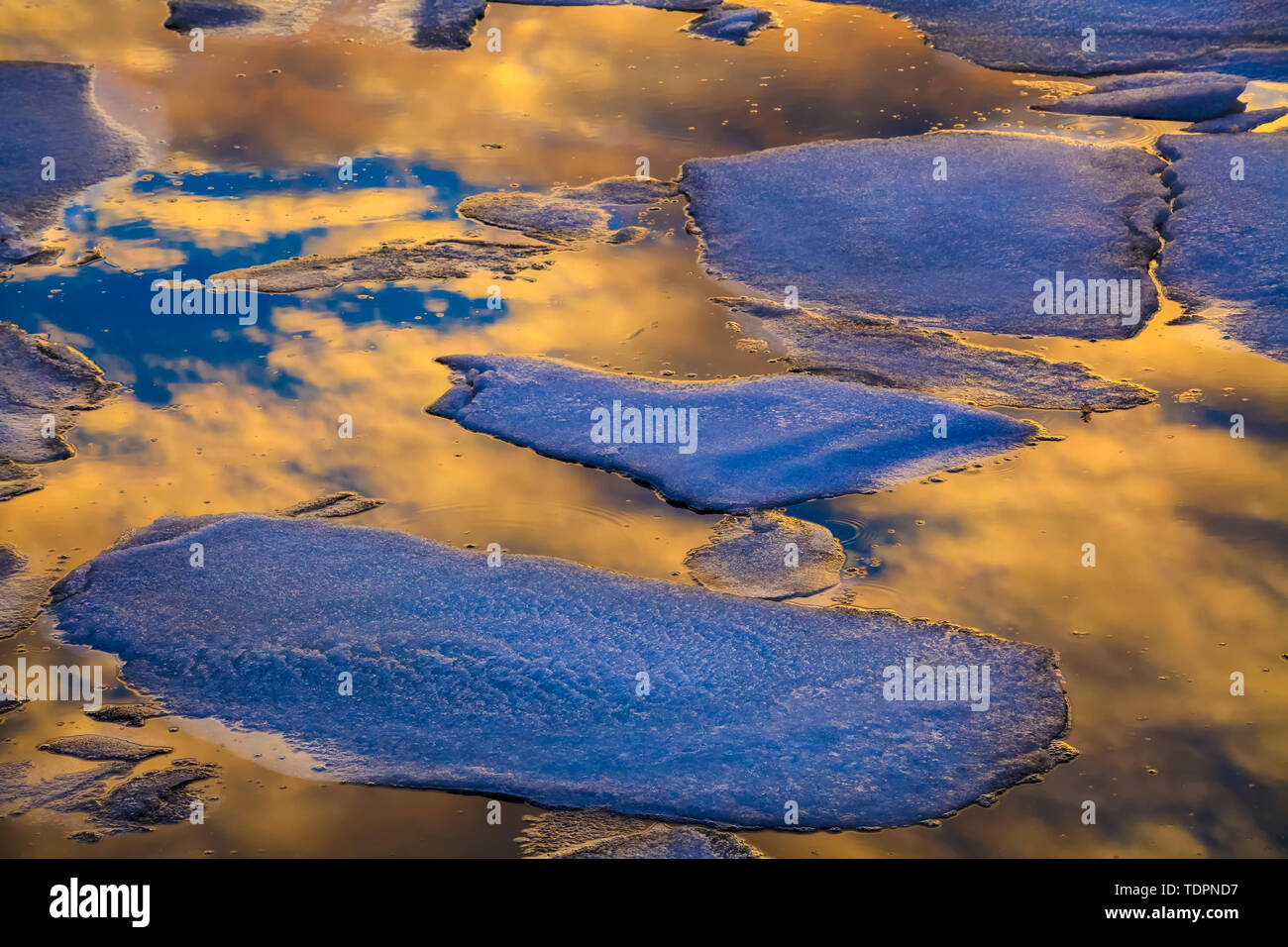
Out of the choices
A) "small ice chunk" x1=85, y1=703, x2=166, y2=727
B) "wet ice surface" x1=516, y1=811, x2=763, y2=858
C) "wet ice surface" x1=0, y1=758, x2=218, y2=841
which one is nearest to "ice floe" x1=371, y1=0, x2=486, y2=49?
"small ice chunk" x1=85, y1=703, x2=166, y2=727

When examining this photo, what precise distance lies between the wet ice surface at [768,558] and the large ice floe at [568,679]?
3.8 inches

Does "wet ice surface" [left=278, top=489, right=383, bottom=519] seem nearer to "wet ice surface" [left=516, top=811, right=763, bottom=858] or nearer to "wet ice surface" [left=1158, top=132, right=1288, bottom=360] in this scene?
"wet ice surface" [left=516, top=811, right=763, bottom=858]

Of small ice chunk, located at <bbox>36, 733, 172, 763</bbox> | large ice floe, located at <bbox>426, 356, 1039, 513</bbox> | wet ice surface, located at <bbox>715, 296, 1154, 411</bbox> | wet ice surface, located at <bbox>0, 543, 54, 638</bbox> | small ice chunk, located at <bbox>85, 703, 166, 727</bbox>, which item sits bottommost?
small ice chunk, located at <bbox>36, 733, 172, 763</bbox>

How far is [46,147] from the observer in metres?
6.70

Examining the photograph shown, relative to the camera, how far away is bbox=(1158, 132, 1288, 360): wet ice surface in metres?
5.29

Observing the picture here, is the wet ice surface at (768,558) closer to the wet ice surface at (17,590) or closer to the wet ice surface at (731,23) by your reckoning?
the wet ice surface at (17,590)

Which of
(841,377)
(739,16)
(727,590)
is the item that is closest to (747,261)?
(841,377)

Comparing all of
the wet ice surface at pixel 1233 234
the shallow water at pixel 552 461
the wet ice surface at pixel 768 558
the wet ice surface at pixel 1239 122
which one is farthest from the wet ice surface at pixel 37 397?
the wet ice surface at pixel 1239 122

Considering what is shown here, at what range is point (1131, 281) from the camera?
5426 millimetres

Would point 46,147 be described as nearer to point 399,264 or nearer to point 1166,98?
point 399,264

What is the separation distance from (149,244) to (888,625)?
4.03m

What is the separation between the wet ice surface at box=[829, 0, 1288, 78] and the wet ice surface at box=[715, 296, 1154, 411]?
12.0 feet

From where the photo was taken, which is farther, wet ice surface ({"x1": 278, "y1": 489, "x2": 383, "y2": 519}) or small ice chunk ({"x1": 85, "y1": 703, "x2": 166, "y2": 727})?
wet ice surface ({"x1": 278, "y1": 489, "x2": 383, "y2": 519})

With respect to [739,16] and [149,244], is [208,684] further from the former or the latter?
[739,16]
